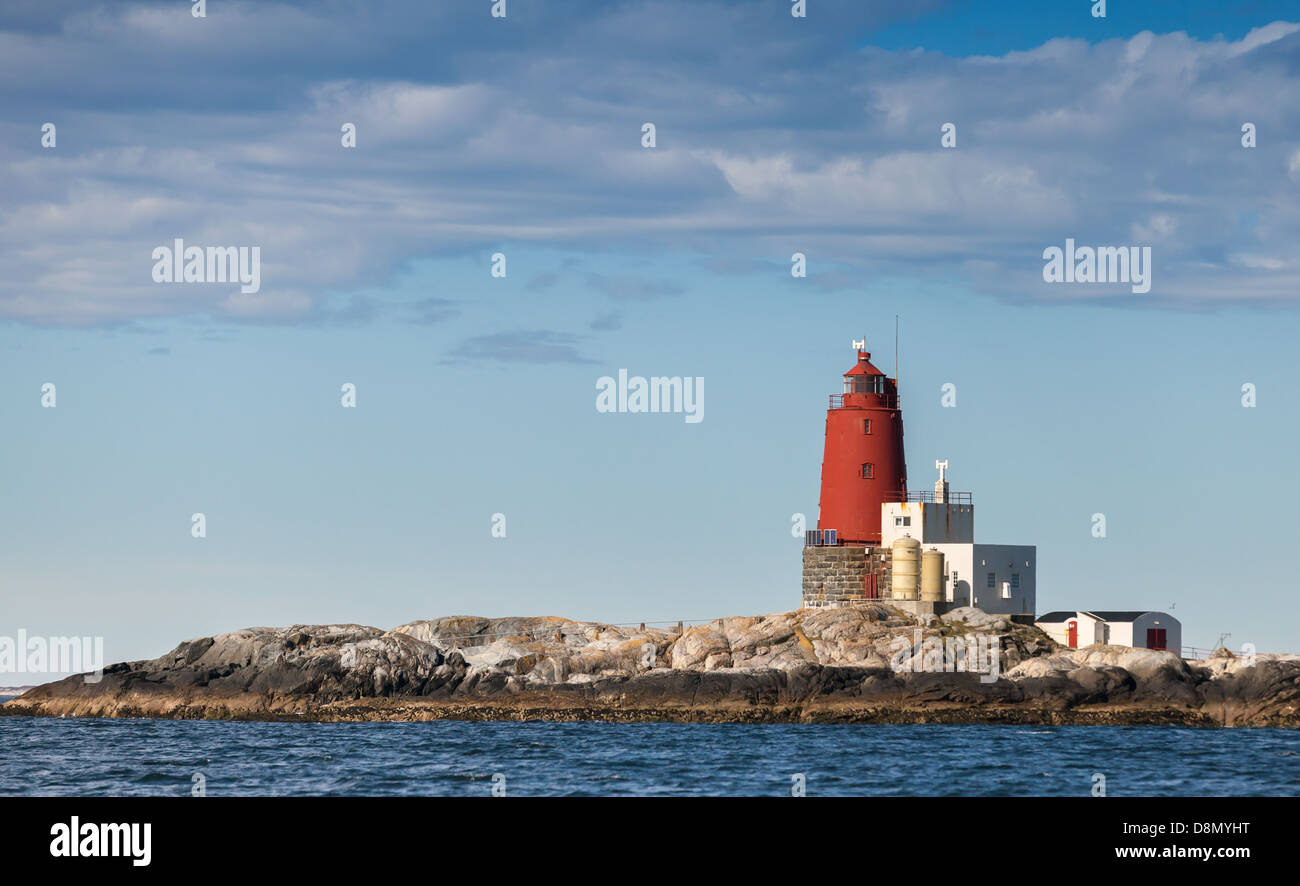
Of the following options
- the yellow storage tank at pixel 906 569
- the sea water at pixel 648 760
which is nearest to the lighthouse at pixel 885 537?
the yellow storage tank at pixel 906 569

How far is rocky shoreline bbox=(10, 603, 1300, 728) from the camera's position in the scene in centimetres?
5250

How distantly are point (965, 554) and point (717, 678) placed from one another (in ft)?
40.1

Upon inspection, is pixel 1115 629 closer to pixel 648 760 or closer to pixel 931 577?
pixel 931 577

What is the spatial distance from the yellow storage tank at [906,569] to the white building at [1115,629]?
18.0 feet

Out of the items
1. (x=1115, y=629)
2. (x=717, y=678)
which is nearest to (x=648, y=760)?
(x=717, y=678)

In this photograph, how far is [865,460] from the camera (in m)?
62.2

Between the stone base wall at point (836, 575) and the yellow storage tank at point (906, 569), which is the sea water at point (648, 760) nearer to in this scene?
the yellow storage tank at point (906, 569)

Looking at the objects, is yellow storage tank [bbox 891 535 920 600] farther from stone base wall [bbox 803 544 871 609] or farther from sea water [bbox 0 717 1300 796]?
sea water [bbox 0 717 1300 796]

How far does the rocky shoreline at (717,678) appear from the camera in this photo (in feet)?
172

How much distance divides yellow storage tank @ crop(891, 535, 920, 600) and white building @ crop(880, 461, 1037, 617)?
0.71 metres

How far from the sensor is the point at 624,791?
3225cm
